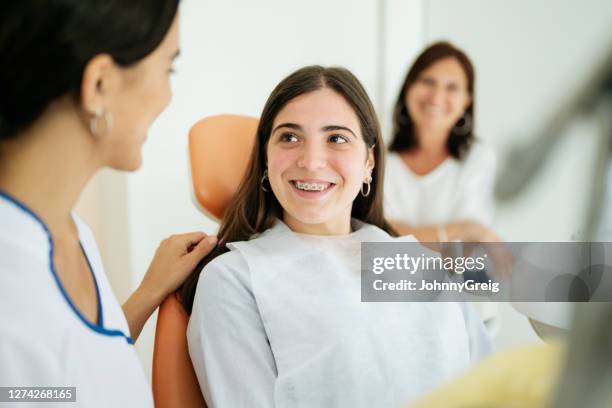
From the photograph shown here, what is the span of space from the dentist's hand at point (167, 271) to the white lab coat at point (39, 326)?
0.42 metres

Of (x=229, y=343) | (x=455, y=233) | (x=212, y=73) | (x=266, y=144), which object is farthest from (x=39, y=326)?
(x=212, y=73)

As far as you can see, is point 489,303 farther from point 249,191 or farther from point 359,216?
point 249,191

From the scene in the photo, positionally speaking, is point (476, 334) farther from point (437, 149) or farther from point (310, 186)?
point (437, 149)

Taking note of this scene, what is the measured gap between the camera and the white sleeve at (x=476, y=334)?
1180mm

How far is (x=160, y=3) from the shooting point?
55 centimetres

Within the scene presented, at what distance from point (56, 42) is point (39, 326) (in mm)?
257

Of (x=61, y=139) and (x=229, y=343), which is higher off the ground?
(x=61, y=139)

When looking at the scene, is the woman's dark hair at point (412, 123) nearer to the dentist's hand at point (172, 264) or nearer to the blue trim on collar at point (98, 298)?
the dentist's hand at point (172, 264)

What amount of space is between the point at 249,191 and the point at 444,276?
1.48ft

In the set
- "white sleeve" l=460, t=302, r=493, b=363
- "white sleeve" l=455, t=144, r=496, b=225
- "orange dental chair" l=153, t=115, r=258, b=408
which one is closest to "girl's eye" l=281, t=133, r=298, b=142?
"orange dental chair" l=153, t=115, r=258, b=408

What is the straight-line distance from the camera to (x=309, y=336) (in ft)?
3.43

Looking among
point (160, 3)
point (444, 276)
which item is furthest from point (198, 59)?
point (160, 3)

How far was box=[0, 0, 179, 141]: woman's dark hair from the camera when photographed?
489 mm

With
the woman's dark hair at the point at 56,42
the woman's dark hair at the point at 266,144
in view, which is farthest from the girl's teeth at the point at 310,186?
the woman's dark hair at the point at 56,42
